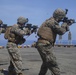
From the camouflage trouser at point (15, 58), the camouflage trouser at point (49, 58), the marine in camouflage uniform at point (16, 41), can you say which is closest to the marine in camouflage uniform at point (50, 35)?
the camouflage trouser at point (49, 58)

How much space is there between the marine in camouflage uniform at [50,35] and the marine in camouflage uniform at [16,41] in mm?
1076

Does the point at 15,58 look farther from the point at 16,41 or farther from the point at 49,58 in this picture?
the point at 49,58

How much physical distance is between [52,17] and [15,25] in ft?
4.94

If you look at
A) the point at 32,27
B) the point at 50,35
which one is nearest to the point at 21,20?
the point at 32,27

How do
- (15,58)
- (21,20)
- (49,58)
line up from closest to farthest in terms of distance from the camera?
(49,58), (15,58), (21,20)

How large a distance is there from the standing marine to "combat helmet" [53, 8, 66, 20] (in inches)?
54.2

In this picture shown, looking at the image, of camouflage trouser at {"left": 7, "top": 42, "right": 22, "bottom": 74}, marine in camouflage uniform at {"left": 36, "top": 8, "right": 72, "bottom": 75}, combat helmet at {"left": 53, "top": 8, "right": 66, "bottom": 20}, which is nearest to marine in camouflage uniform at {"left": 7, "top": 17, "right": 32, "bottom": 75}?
camouflage trouser at {"left": 7, "top": 42, "right": 22, "bottom": 74}

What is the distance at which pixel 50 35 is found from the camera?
29.6ft

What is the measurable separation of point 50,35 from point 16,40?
64.7 inches

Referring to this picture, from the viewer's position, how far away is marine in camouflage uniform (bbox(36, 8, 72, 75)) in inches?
353

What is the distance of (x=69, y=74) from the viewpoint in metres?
11.2

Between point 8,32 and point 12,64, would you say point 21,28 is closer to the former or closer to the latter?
point 8,32

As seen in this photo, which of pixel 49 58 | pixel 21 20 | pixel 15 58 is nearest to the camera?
pixel 49 58

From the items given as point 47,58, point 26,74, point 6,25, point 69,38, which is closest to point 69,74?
point 26,74
